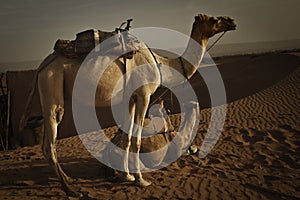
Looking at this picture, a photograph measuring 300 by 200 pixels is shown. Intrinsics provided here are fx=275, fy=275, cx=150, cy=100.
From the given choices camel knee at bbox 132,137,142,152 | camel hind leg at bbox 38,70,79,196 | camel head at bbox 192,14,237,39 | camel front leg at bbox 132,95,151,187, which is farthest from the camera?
camel head at bbox 192,14,237,39

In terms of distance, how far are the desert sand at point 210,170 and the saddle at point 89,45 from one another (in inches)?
93.7

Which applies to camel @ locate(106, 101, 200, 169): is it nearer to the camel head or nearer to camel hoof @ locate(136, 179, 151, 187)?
camel hoof @ locate(136, 179, 151, 187)

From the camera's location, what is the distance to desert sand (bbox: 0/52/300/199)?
15.5ft

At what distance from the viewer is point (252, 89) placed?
52.5 feet

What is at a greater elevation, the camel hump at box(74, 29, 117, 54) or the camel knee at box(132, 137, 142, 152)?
the camel hump at box(74, 29, 117, 54)

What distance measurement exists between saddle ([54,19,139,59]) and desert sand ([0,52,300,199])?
7.81 ft

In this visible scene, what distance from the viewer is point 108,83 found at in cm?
466

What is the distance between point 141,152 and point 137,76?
174 cm

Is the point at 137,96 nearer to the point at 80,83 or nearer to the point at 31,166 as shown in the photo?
the point at 80,83

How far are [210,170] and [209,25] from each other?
2.94 metres

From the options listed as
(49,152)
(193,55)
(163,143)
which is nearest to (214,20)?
(193,55)

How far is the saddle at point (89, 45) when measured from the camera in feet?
15.2

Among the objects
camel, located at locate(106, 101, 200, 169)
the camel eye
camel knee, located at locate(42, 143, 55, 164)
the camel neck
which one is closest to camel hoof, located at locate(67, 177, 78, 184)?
camel knee, located at locate(42, 143, 55, 164)

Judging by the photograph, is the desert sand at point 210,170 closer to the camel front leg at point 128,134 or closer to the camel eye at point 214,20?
the camel front leg at point 128,134
